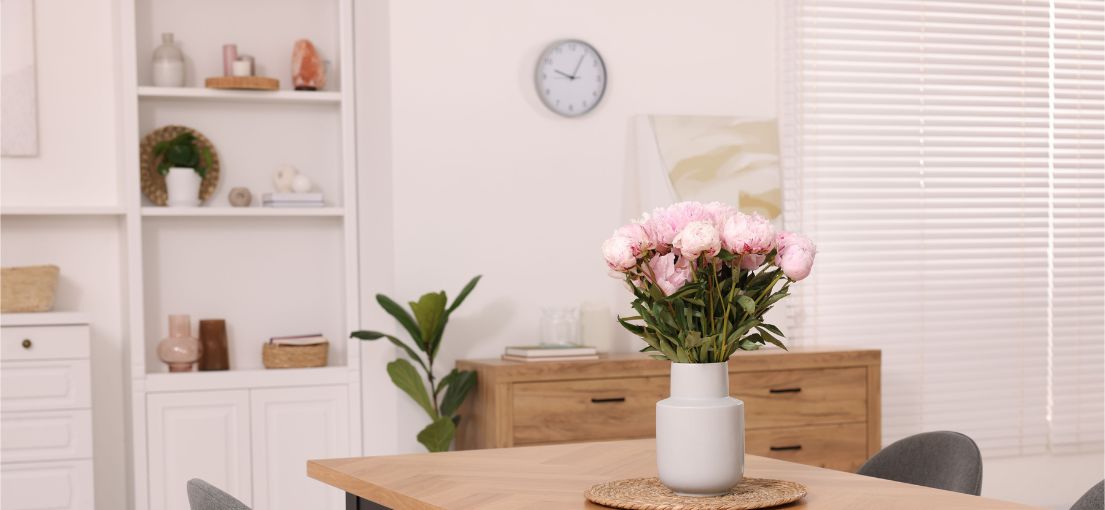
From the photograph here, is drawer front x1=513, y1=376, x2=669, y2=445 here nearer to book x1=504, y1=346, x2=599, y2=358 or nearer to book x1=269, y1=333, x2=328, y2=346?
book x1=504, y1=346, x2=599, y2=358

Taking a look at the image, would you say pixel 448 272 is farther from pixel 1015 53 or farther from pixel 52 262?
pixel 1015 53

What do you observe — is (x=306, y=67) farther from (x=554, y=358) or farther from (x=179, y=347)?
(x=554, y=358)

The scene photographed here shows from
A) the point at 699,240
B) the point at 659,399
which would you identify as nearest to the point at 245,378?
the point at 659,399

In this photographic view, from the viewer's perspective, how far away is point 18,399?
14.0ft

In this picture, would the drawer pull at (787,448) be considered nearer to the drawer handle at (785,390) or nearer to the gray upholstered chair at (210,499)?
the drawer handle at (785,390)

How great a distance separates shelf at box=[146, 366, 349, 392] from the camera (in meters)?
4.57

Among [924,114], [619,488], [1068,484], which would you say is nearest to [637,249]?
[619,488]

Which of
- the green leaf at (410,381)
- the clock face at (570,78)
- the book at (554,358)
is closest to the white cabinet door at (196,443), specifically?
the green leaf at (410,381)

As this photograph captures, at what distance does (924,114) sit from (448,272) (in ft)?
7.86

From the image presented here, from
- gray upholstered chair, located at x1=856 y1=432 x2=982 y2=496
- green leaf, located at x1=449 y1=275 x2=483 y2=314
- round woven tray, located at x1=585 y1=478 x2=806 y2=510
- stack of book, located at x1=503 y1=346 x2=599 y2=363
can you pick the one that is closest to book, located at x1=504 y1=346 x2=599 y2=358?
stack of book, located at x1=503 y1=346 x2=599 y2=363

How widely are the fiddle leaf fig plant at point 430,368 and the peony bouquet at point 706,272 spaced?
2311 millimetres

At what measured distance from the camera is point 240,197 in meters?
4.78

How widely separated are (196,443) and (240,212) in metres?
0.90

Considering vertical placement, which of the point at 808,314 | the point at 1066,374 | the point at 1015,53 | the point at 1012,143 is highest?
the point at 1015,53
